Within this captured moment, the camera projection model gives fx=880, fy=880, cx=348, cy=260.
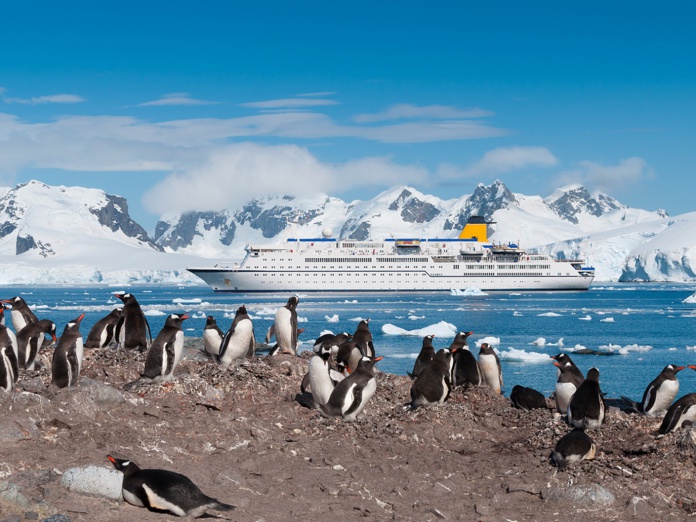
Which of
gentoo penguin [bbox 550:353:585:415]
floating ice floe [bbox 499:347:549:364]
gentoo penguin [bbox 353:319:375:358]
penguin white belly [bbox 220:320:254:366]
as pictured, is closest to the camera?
gentoo penguin [bbox 550:353:585:415]

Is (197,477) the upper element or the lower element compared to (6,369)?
lower

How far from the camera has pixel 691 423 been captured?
9.62 meters

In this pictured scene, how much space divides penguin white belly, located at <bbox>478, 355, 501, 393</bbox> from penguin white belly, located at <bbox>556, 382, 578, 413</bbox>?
6.48 ft

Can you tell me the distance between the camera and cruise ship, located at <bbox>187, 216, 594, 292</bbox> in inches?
3730

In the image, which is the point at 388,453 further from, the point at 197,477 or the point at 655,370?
the point at 655,370

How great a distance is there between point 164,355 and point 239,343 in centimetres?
166

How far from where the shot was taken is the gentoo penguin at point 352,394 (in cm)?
1027

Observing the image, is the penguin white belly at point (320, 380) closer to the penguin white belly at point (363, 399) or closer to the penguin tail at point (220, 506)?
the penguin white belly at point (363, 399)

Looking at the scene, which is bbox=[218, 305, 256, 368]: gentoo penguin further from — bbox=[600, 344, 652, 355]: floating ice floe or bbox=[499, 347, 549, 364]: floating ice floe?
bbox=[600, 344, 652, 355]: floating ice floe

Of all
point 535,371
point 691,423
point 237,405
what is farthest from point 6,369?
point 535,371

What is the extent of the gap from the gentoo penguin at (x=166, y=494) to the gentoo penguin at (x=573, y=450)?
11.3 ft

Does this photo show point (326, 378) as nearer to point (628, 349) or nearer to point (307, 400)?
point (307, 400)

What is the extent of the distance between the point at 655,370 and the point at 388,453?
65.8 feet

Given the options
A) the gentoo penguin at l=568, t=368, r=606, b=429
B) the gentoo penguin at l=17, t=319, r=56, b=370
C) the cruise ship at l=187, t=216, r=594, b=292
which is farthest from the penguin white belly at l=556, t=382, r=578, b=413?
the cruise ship at l=187, t=216, r=594, b=292
